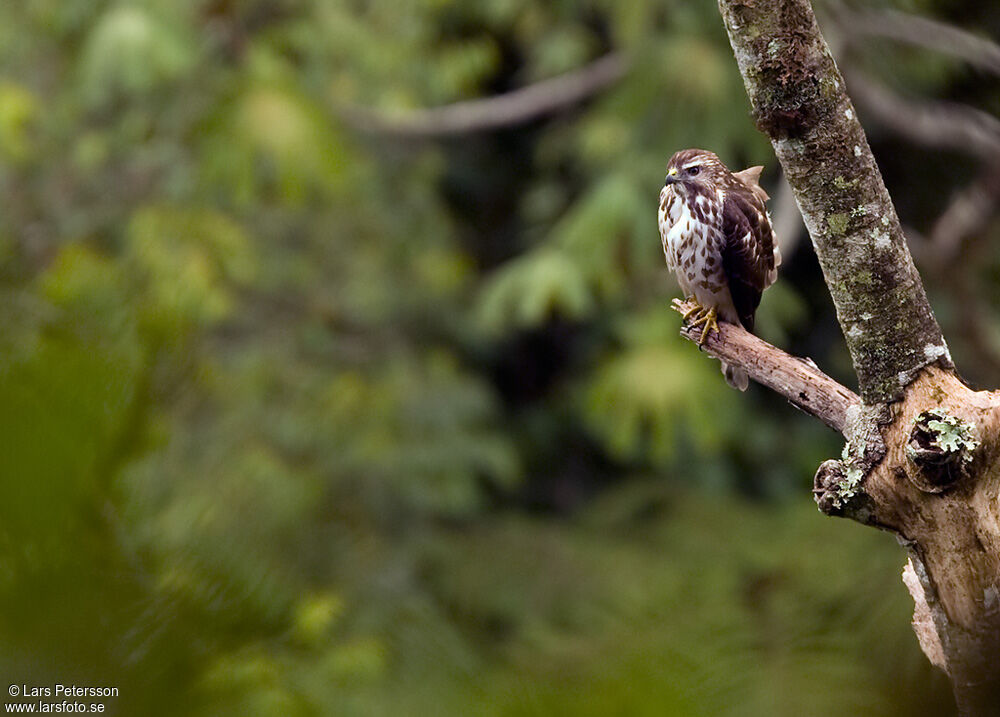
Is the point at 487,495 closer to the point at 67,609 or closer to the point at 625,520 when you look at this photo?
the point at 625,520

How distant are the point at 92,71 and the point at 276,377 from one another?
169cm

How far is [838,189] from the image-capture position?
2.99 feet

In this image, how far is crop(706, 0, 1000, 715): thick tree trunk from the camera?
867mm

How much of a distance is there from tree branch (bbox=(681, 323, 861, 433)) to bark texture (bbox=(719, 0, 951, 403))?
74 millimetres

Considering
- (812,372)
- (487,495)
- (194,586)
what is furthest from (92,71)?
(194,586)

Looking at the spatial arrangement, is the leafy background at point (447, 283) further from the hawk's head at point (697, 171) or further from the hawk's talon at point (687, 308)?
the hawk's head at point (697, 171)

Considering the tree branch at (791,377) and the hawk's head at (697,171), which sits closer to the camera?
the tree branch at (791,377)

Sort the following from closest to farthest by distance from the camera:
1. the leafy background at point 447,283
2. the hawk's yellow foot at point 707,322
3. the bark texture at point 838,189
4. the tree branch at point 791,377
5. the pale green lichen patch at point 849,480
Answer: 1. the bark texture at point 838,189
2. the pale green lichen patch at point 849,480
3. the tree branch at point 791,377
4. the hawk's yellow foot at point 707,322
5. the leafy background at point 447,283

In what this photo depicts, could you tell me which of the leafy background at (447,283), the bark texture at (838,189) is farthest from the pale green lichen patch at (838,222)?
the leafy background at (447,283)

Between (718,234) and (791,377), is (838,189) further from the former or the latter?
(718,234)

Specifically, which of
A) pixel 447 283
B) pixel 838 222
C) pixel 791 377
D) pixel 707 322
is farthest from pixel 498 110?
pixel 838 222

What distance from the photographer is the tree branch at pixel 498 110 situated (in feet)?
15.0

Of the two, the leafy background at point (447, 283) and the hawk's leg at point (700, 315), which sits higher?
the leafy background at point (447, 283)

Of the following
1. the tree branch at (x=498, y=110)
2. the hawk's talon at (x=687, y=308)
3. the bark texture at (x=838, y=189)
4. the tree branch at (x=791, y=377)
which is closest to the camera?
the bark texture at (x=838, y=189)
